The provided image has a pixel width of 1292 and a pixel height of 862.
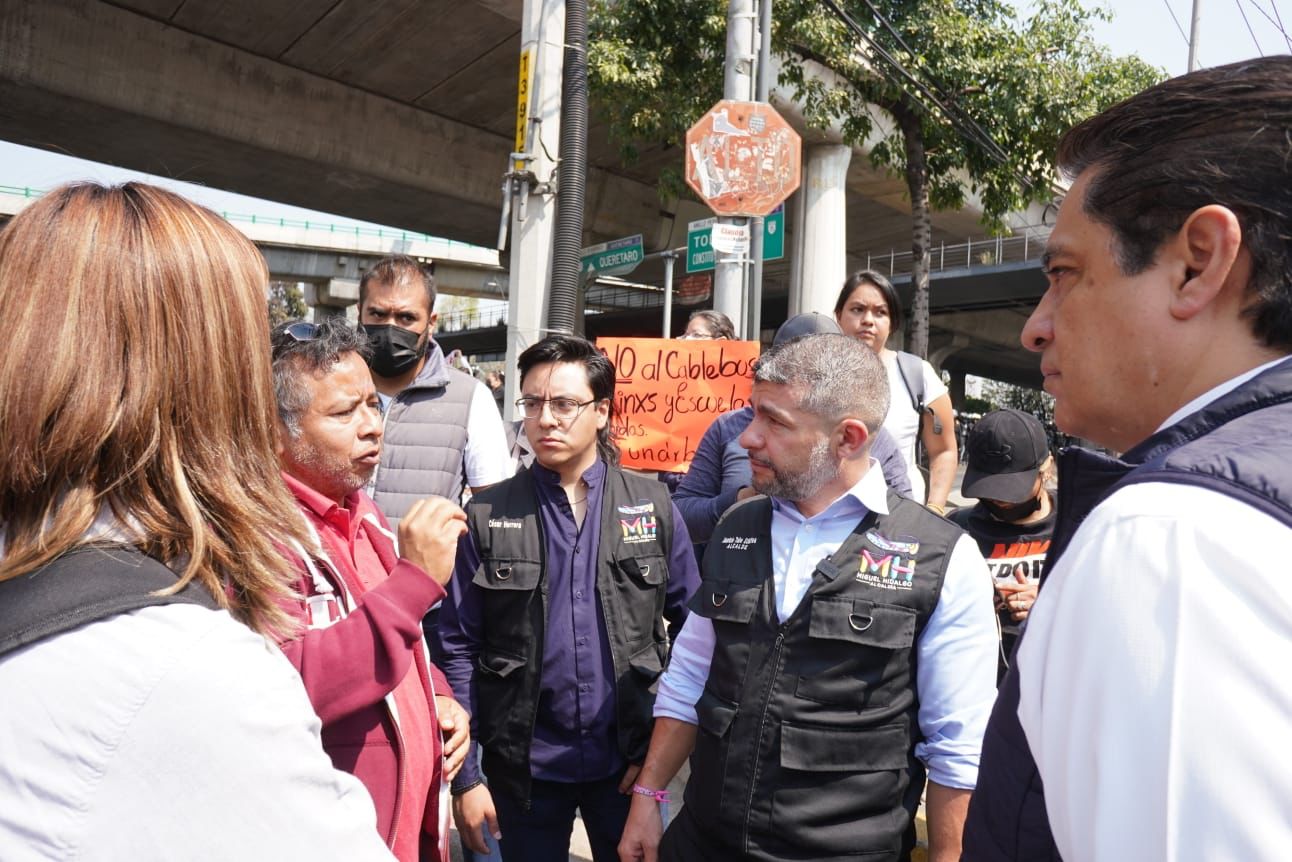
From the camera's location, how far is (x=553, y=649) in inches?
100

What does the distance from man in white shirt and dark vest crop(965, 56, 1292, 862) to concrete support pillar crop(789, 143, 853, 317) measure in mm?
12203

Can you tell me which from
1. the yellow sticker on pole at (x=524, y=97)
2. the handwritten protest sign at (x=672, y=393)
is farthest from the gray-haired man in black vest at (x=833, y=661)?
the yellow sticker on pole at (x=524, y=97)

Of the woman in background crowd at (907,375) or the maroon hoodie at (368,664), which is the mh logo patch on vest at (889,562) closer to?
the maroon hoodie at (368,664)

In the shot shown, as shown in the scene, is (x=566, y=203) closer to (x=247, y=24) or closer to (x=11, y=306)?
(x=11, y=306)

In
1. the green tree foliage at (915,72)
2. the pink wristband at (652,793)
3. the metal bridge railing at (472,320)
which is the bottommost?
the pink wristband at (652,793)

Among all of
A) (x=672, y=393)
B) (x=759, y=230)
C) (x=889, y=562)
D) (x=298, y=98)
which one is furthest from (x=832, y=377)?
(x=298, y=98)

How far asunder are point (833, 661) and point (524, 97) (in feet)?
21.1

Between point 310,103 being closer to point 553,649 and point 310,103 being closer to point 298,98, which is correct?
point 298,98

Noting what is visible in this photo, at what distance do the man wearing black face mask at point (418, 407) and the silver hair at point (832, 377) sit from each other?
1.42m

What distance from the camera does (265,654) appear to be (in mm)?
830

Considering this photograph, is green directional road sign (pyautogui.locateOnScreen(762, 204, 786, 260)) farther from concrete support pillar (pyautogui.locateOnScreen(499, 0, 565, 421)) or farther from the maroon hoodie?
the maroon hoodie

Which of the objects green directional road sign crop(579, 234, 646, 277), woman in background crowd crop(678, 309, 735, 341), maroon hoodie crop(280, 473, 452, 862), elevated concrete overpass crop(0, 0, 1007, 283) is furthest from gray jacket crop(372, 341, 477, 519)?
elevated concrete overpass crop(0, 0, 1007, 283)

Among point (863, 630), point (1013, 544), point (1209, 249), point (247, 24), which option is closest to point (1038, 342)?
point (1209, 249)

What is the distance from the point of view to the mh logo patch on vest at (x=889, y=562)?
198cm
